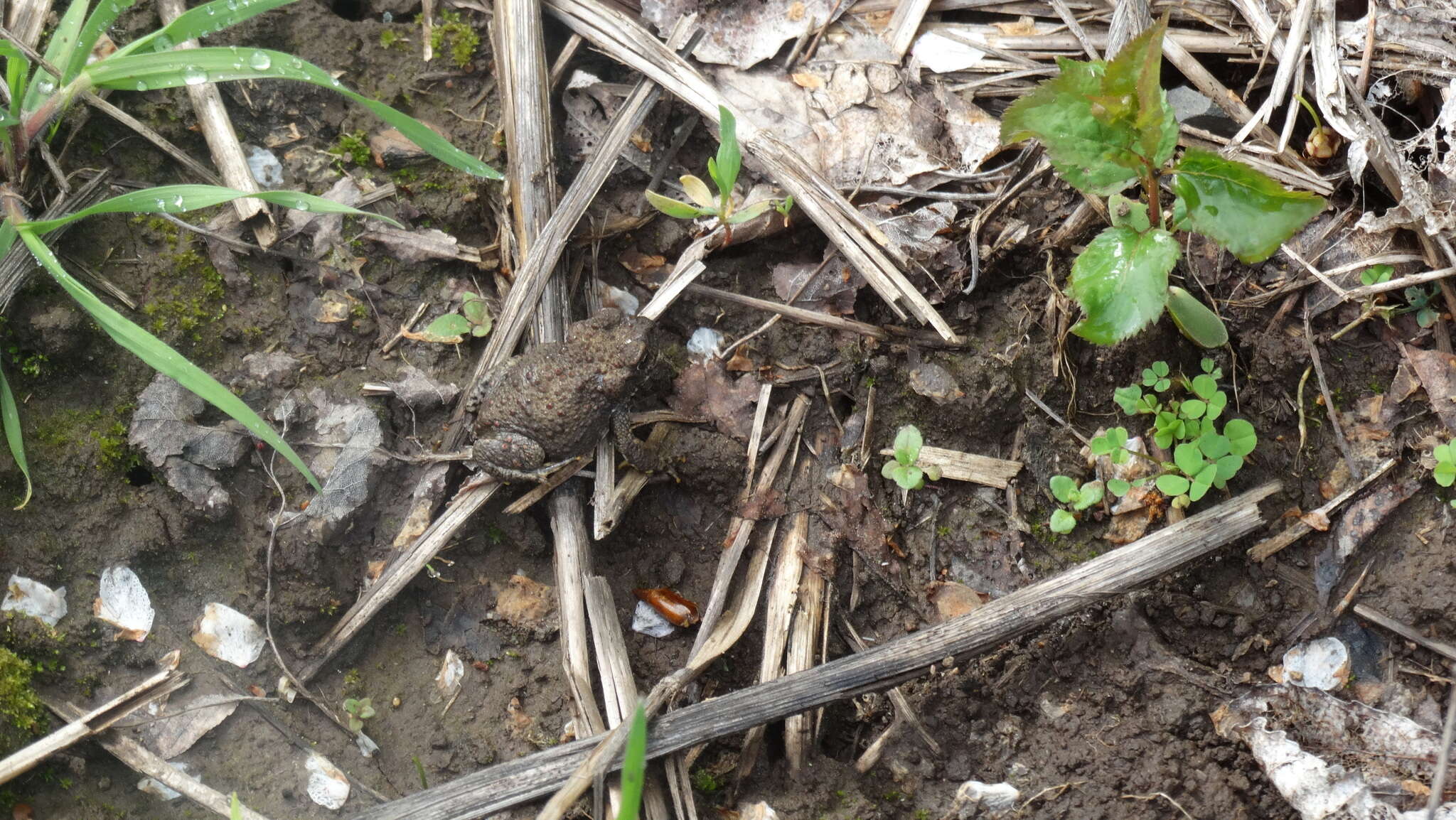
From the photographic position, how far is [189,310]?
10.9 feet

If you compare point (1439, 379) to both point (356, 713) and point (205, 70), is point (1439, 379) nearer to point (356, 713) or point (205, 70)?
point (356, 713)

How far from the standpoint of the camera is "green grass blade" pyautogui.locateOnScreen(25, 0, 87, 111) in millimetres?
3100

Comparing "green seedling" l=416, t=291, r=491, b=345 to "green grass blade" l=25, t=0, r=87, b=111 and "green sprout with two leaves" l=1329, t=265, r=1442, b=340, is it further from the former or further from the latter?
"green sprout with two leaves" l=1329, t=265, r=1442, b=340

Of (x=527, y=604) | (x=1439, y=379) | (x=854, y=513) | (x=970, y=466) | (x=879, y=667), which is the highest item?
(x=1439, y=379)

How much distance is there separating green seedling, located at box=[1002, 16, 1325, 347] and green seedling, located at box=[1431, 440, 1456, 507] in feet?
2.91

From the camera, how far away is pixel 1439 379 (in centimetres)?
309

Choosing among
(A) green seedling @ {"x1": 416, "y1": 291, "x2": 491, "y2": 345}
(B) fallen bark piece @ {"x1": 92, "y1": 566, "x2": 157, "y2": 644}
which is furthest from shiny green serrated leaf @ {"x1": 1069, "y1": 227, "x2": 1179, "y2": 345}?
(B) fallen bark piece @ {"x1": 92, "y1": 566, "x2": 157, "y2": 644}

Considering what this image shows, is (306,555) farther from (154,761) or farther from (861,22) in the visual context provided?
(861,22)

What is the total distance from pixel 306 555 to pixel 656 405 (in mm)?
1421

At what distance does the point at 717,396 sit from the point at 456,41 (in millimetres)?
1869

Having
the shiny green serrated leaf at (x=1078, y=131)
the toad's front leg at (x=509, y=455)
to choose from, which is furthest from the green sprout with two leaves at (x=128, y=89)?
the shiny green serrated leaf at (x=1078, y=131)

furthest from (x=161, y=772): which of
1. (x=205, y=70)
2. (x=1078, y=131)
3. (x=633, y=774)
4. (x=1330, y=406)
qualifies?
Result: (x=1330, y=406)

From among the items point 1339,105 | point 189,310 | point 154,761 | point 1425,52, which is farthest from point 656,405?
point 1425,52

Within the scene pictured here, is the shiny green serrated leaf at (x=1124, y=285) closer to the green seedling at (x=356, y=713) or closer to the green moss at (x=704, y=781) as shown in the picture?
the green moss at (x=704, y=781)
